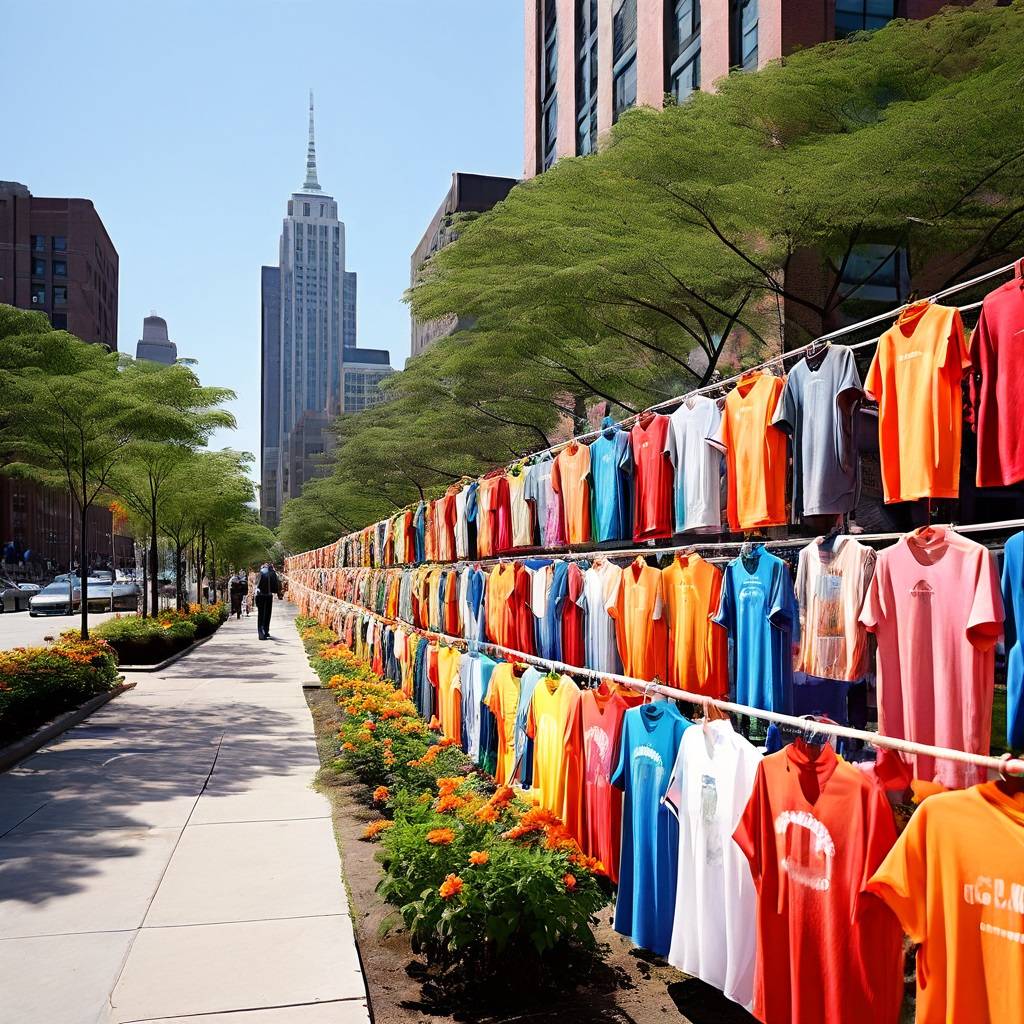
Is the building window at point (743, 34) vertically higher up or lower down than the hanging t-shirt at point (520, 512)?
higher up

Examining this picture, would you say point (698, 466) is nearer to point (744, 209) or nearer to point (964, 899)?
point (964, 899)

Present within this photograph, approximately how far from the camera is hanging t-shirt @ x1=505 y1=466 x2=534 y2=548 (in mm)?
8578

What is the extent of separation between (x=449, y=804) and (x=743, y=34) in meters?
27.5

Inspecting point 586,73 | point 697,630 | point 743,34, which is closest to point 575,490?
point 697,630

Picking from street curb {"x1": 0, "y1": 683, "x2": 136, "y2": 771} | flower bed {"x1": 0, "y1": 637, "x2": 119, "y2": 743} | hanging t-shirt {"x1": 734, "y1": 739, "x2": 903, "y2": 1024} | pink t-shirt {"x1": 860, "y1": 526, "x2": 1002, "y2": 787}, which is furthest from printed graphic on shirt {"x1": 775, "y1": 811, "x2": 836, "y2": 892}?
flower bed {"x1": 0, "y1": 637, "x2": 119, "y2": 743}

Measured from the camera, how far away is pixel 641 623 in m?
5.95

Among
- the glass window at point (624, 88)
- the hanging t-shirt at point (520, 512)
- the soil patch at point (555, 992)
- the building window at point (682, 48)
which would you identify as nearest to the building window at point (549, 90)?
the glass window at point (624, 88)

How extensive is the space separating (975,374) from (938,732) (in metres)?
1.48

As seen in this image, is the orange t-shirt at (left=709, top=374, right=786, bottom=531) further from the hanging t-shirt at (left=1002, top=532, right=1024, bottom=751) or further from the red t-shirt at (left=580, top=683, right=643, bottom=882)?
the hanging t-shirt at (left=1002, top=532, right=1024, bottom=751)

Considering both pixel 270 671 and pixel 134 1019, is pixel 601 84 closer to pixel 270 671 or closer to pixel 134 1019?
pixel 270 671

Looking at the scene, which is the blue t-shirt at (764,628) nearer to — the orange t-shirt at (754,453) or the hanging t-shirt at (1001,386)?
the orange t-shirt at (754,453)

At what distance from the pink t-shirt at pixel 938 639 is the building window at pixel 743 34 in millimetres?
26171

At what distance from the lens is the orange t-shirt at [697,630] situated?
5.41 metres

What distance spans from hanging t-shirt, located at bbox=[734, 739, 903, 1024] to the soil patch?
104cm
